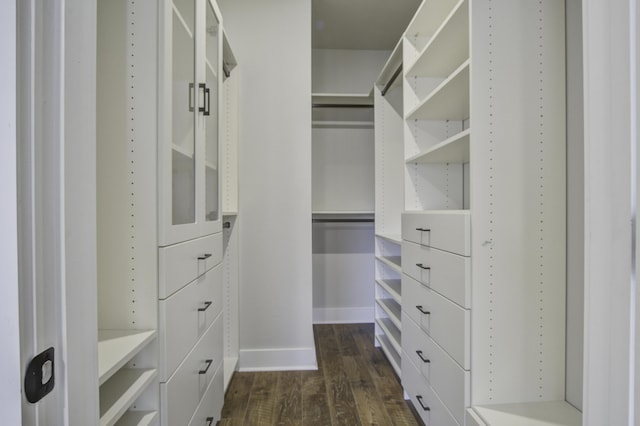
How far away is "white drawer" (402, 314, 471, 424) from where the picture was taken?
1.20m

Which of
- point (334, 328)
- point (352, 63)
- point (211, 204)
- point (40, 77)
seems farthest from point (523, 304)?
point (352, 63)

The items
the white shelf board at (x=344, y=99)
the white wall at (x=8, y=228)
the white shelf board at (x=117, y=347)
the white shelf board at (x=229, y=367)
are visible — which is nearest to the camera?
the white wall at (x=8, y=228)

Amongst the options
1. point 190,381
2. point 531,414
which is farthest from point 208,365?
point 531,414

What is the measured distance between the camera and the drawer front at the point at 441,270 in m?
1.19

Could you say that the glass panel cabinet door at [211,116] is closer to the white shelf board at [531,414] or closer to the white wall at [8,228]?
the white wall at [8,228]

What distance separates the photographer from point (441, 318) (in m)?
1.37

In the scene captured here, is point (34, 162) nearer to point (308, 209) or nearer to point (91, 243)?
point (91, 243)

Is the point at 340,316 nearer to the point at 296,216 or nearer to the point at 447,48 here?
the point at 296,216

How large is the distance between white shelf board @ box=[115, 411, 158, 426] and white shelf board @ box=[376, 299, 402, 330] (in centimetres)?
139

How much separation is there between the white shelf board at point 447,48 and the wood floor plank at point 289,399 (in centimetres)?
188

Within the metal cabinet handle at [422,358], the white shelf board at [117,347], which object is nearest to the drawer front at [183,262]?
the white shelf board at [117,347]

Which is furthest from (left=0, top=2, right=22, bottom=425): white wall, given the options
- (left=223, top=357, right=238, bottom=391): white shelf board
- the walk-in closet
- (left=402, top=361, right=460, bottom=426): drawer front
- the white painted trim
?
the white painted trim

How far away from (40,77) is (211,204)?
3.77ft

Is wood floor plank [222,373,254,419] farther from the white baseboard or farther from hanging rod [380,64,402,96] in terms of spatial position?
hanging rod [380,64,402,96]
